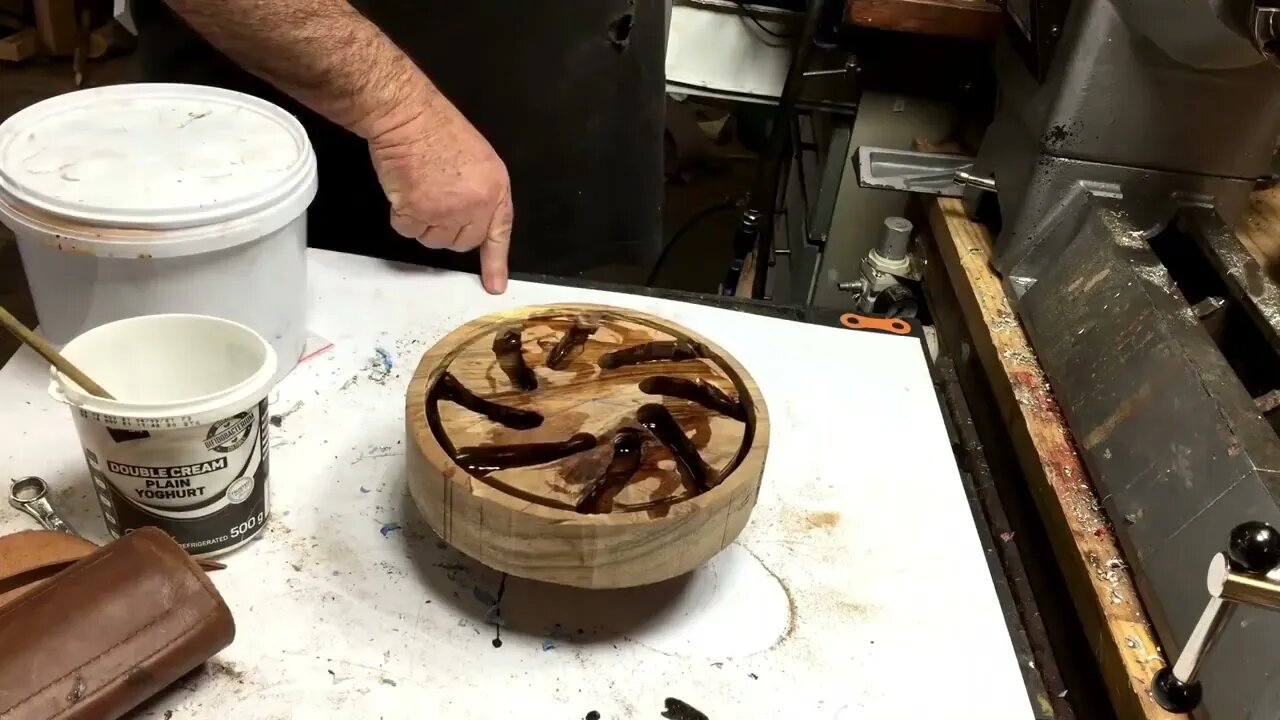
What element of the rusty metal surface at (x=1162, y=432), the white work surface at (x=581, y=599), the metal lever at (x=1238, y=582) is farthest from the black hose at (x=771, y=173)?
the metal lever at (x=1238, y=582)

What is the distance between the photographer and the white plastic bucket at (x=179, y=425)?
608 millimetres

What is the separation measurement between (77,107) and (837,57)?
112 centimetres

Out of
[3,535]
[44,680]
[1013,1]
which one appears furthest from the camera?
[1013,1]

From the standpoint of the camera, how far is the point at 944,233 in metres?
1.28

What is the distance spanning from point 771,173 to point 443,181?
34.2 inches

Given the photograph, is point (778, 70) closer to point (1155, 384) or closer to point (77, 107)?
point (1155, 384)

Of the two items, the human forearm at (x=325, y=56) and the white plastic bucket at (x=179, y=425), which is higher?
the human forearm at (x=325, y=56)

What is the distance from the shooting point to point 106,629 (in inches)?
22.1

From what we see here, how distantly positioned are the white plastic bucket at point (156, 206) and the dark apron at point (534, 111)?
213 millimetres

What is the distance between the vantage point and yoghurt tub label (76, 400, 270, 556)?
617mm

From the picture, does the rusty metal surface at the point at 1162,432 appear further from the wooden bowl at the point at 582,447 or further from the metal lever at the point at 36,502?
the metal lever at the point at 36,502

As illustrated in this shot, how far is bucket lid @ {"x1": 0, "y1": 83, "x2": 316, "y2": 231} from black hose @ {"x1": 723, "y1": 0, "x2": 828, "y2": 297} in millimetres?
859

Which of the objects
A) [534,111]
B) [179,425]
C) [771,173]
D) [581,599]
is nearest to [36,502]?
[179,425]

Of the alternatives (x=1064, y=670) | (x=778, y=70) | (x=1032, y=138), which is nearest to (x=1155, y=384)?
(x=1064, y=670)
